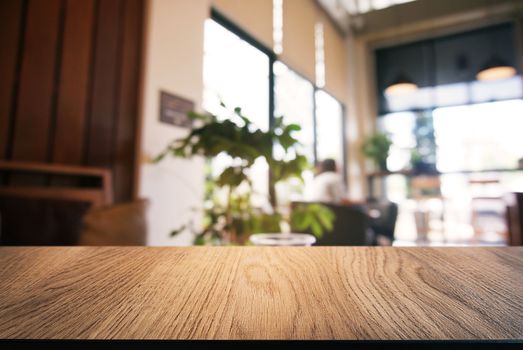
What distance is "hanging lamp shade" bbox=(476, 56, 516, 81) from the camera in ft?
16.5

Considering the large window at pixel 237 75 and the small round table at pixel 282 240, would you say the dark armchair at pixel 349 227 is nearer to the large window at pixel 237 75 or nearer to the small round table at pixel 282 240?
the large window at pixel 237 75

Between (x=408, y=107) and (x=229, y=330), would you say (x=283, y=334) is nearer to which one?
(x=229, y=330)

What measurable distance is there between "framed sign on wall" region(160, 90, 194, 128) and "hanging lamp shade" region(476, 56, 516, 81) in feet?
16.4

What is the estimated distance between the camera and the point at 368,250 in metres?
0.52

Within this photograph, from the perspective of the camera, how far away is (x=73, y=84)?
2006 millimetres

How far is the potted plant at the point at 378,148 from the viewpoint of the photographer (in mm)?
6559

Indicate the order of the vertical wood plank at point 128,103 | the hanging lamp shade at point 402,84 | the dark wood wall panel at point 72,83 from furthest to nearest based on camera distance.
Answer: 1. the hanging lamp shade at point 402,84
2. the vertical wood plank at point 128,103
3. the dark wood wall panel at point 72,83

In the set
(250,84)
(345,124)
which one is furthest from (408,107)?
(250,84)

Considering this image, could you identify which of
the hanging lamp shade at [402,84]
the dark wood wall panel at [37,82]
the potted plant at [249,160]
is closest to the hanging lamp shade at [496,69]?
the hanging lamp shade at [402,84]

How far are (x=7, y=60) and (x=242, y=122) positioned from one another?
4.42 feet

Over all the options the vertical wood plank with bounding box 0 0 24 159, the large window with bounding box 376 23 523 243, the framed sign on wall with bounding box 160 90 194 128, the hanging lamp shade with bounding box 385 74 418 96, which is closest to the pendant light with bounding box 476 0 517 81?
the large window with bounding box 376 23 523 243

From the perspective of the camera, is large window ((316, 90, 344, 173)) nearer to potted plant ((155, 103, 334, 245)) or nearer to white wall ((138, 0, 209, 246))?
white wall ((138, 0, 209, 246))

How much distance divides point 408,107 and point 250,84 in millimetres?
4334

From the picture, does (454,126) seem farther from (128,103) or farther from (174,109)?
(128,103)
